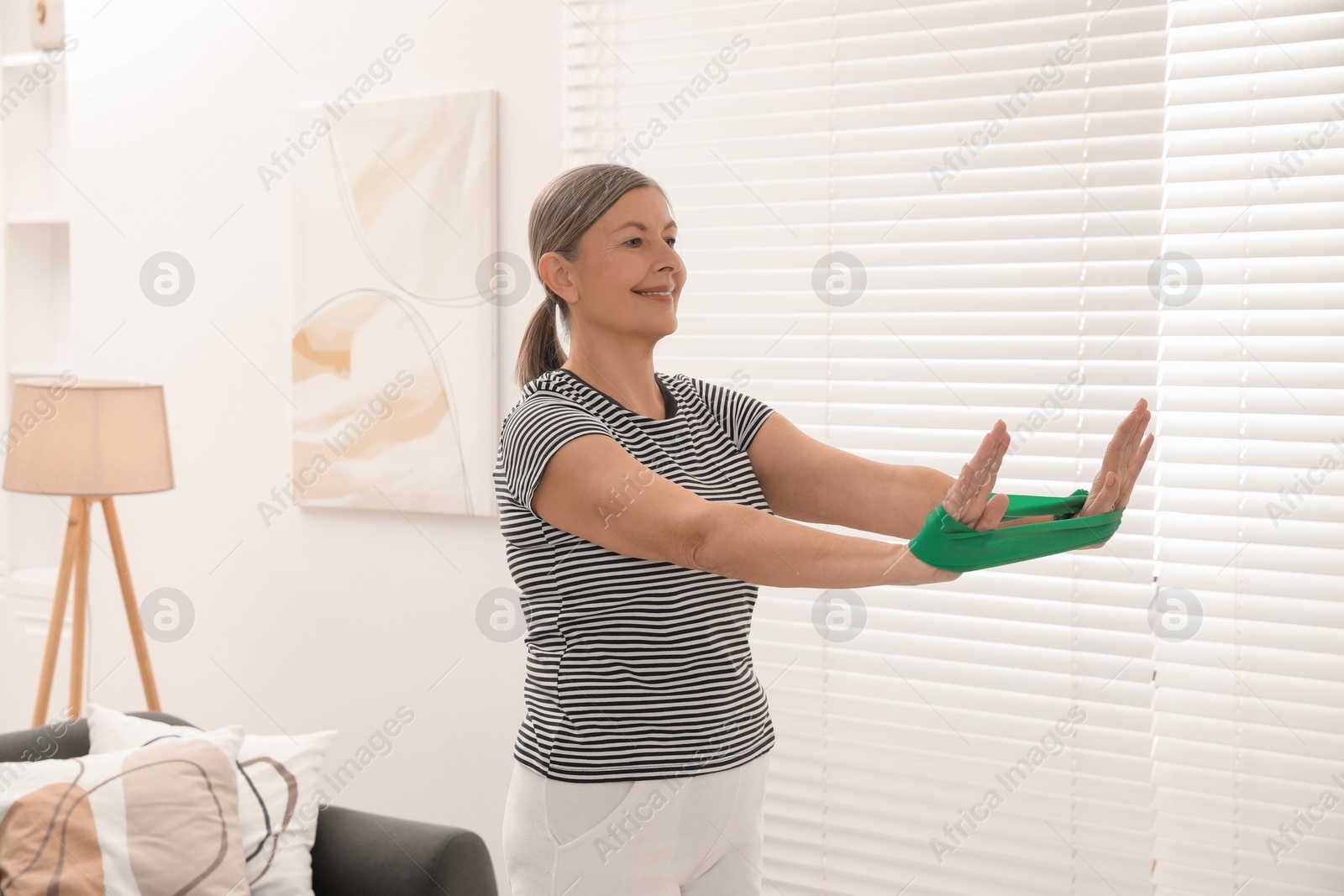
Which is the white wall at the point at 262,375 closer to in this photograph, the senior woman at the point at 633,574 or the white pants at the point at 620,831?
the senior woman at the point at 633,574

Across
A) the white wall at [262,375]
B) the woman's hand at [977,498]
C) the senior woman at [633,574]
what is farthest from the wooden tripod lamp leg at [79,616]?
the woman's hand at [977,498]

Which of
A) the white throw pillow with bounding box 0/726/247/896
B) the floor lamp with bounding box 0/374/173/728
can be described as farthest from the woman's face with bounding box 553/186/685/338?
the floor lamp with bounding box 0/374/173/728

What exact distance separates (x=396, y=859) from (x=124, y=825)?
0.44 m

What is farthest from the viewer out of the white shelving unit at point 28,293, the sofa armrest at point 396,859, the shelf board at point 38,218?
the white shelving unit at point 28,293

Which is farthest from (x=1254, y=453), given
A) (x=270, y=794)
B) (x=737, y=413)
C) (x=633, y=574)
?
(x=270, y=794)

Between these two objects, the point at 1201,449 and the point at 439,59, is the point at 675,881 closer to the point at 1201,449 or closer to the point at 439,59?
the point at 1201,449

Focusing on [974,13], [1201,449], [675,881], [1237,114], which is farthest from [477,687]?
[1237,114]

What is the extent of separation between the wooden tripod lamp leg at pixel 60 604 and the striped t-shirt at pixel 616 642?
1.86 m

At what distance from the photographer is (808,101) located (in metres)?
2.25

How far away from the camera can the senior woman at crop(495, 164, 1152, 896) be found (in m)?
1.17

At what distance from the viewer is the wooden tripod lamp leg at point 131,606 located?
2.71 metres

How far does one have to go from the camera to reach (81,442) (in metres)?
2.55

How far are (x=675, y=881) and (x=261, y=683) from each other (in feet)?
6.47

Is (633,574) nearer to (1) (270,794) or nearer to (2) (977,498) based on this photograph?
(2) (977,498)
